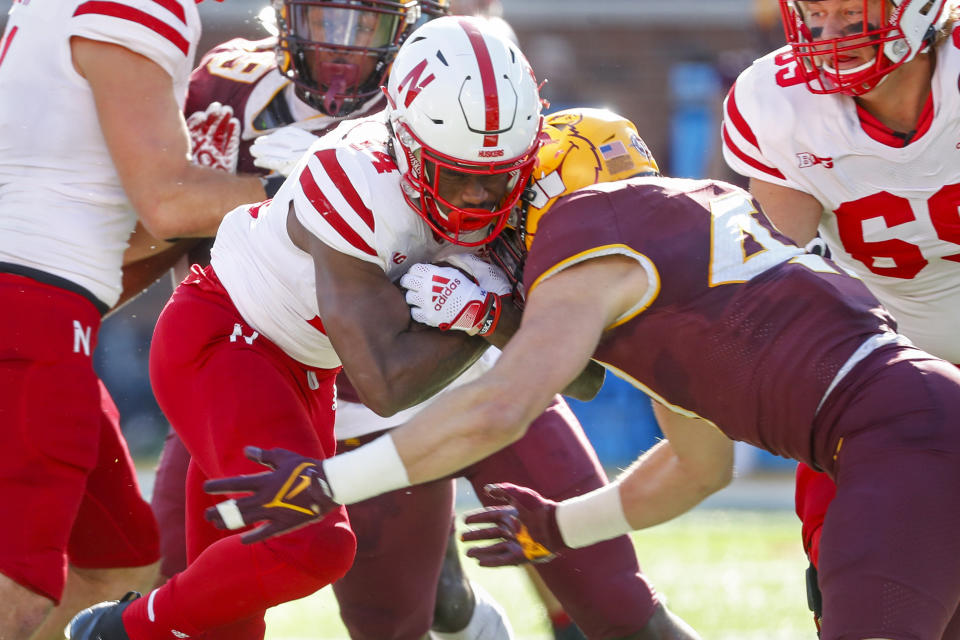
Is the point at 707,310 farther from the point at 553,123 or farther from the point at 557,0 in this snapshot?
the point at 557,0

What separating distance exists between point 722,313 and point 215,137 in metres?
1.98

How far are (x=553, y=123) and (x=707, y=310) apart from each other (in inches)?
36.1

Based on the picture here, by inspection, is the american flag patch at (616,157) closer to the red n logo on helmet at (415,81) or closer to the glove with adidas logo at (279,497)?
the red n logo on helmet at (415,81)

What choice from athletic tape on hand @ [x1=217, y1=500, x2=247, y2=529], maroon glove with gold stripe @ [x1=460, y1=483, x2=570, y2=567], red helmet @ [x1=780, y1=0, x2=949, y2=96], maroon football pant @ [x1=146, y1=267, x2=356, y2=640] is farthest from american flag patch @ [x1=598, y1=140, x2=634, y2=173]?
athletic tape on hand @ [x1=217, y1=500, x2=247, y2=529]

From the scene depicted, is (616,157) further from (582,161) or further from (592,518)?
(592,518)

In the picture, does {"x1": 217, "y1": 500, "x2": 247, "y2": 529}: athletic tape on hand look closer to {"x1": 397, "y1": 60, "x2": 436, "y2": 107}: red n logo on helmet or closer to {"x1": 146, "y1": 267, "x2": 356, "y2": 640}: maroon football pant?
{"x1": 146, "y1": 267, "x2": 356, "y2": 640}: maroon football pant

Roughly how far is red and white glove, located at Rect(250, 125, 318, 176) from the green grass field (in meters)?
2.11

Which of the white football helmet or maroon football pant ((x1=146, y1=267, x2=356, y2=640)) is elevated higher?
the white football helmet

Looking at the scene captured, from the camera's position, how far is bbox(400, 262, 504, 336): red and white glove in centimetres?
297

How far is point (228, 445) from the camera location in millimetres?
2994

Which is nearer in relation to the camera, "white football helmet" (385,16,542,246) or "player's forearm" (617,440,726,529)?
"white football helmet" (385,16,542,246)

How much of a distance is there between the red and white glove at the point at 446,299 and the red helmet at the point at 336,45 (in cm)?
101

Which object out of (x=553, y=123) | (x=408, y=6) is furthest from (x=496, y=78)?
(x=408, y=6)

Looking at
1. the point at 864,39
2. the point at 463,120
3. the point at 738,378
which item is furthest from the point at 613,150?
the point at 738,378
